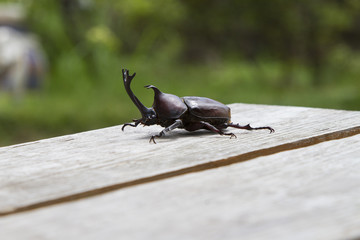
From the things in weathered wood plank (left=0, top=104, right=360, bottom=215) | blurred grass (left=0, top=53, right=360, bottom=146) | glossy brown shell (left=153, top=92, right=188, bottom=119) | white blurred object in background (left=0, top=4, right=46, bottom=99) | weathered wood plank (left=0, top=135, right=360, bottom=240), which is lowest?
blurred grass (left=0, top=53, right=360, bottom=146)

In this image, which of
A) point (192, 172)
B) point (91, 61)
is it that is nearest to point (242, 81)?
point (91, 61)

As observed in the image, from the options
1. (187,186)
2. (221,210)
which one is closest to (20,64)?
(187,186)

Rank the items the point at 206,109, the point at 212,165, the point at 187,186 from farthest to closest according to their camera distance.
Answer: the point at 206,109
the point at 212,165
the point at 187,186

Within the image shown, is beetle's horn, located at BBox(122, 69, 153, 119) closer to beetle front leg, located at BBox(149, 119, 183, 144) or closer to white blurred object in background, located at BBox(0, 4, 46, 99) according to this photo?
beetle front leg, located at BBox(149, 119, 183, 144)

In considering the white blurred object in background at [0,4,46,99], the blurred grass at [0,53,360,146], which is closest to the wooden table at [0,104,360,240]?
the blurred grass at [0,53,360,146]

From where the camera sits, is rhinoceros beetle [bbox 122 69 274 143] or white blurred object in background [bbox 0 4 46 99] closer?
rhinoceros beetle [bbox 122 69 274 143]

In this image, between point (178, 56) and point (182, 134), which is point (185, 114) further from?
point (178, 56)

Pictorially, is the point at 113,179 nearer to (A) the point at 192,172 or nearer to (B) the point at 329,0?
(A) the point at 192,172
